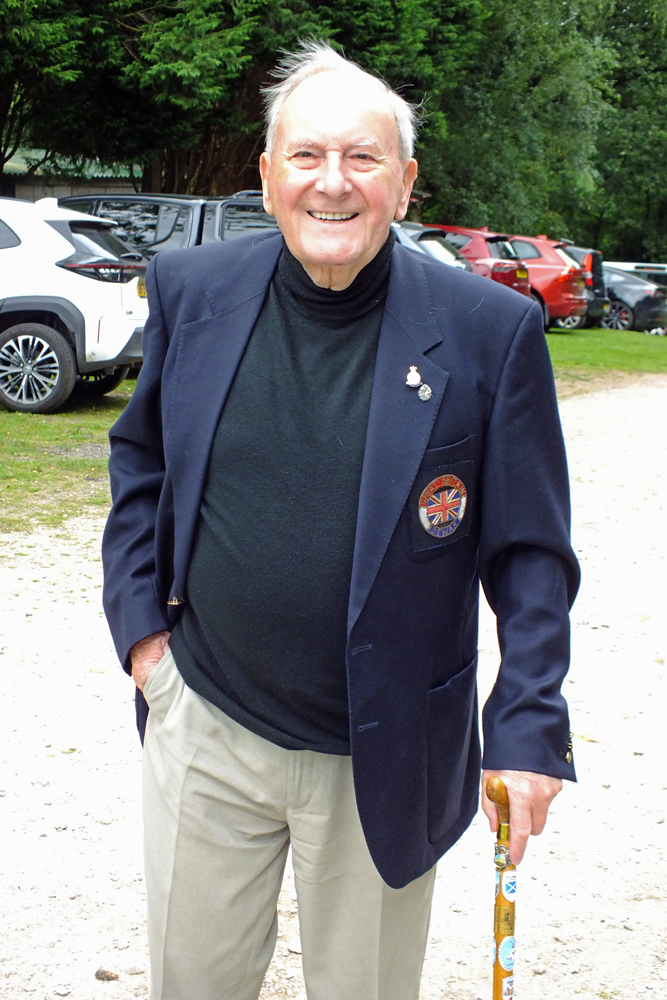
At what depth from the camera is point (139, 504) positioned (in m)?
2.28

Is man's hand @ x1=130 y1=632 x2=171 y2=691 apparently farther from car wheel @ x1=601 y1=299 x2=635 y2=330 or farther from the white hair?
car wheel @ x1=601 y1=299 x2=635 y2=330

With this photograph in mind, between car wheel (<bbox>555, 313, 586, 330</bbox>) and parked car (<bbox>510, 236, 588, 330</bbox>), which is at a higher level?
parked car (<bbox>510, 236, 588, 330</bbox>)

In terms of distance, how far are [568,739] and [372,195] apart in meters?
1.02

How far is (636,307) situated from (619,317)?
0.46 m

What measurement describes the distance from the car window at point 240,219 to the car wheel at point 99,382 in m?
2.11

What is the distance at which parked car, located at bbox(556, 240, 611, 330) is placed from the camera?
2369 cm

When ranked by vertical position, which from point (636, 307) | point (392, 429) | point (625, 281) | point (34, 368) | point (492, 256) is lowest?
point (636, 307)

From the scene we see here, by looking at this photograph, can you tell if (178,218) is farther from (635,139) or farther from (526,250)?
(635,139)

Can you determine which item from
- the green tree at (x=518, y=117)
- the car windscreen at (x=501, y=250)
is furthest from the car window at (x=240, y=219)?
the green tree at (x=518, y=117)

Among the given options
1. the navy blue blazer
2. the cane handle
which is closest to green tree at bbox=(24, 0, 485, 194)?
the navy blue blazer

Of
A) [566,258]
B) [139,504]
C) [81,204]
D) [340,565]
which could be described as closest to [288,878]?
[139,504]

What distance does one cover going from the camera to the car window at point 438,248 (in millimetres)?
16625

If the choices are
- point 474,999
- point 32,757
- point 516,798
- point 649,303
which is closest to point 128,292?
point 32,757

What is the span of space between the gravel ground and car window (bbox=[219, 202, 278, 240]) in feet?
22.6
